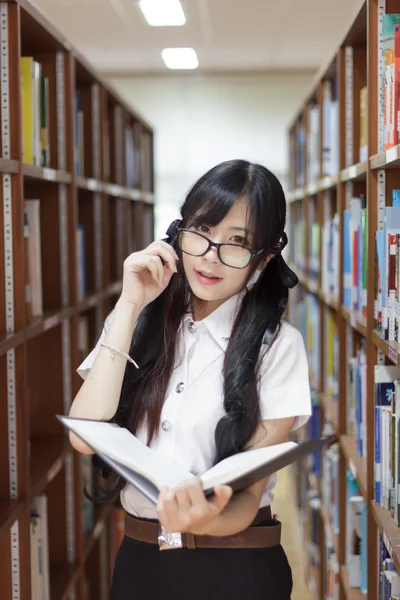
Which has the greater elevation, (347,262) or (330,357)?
(347,262)

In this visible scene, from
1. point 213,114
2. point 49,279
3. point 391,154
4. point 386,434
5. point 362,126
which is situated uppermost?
A: point 213,114

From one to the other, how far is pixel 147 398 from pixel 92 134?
6.61 feet

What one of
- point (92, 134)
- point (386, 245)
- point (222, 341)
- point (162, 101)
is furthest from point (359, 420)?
point (162, 101)

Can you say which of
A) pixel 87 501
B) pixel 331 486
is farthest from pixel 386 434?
pixel 87 501

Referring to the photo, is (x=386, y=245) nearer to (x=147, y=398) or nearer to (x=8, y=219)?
(x=147, y=398)

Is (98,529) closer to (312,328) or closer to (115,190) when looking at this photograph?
(312,328)

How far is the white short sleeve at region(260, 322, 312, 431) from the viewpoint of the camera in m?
1.51

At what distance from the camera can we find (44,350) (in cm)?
Result: 265

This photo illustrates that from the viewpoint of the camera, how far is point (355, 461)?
7.41 feet

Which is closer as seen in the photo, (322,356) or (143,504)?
(143,504)

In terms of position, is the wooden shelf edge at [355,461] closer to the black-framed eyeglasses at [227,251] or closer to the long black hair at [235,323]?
the long black hair at [235,323]

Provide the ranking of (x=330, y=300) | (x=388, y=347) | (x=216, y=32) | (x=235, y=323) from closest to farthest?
(x=235, y=323) → (x=388, y=347) → (x=330, y=300) → (x=216, y=32)

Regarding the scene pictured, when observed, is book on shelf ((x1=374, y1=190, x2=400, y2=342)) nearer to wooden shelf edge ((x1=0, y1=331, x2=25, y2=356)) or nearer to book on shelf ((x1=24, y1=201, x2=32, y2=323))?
wooden shelf edge ((x1=0, y1=331, x2=25, y2=356))

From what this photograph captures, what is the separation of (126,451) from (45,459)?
44.8 inches
